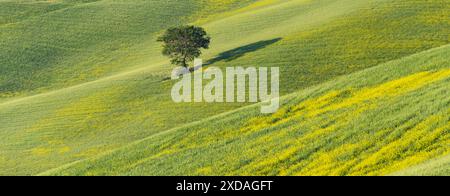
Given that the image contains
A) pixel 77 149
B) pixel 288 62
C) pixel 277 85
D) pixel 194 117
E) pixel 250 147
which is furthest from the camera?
pixel 288 62

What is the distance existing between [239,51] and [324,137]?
3619cm

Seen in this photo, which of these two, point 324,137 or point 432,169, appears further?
point 324,137

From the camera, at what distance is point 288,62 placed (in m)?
57.8

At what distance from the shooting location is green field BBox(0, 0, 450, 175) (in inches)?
1118

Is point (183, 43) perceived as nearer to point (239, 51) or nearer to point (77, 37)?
point (239, 51)

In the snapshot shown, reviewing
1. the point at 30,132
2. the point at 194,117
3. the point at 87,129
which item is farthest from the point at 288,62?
the point at 30,132

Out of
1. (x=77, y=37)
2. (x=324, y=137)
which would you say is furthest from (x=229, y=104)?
(x=77, y=37)

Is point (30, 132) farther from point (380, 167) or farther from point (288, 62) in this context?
point (380, 167)

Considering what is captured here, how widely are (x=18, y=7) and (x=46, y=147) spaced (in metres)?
65.2

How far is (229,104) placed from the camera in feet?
161

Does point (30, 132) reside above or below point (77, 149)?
above

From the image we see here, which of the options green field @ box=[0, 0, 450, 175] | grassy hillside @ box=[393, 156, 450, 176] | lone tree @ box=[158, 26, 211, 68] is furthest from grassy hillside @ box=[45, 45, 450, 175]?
lone tree @ box=[158, 26, 211, 68]
